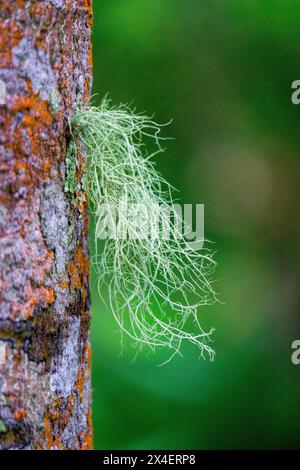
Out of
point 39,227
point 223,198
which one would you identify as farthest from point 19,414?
point 223,198

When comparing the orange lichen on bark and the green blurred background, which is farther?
the green blurred background

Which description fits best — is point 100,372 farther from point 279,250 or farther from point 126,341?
point 279,250

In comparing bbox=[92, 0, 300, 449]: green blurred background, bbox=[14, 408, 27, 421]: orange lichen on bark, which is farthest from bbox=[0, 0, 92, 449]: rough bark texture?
bbox=[92, 0, 300, 449]: green blurred background

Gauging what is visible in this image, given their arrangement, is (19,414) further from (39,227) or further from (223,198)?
(223,198)

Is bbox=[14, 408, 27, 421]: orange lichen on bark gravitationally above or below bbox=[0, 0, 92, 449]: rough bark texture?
below

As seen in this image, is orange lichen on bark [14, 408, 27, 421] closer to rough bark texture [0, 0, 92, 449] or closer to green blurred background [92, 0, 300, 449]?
rough bark texture [0, 0, 92, 449]

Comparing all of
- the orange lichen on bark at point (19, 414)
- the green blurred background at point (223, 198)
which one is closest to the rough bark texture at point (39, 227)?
the orange lichen on bark at point (19, 414)
